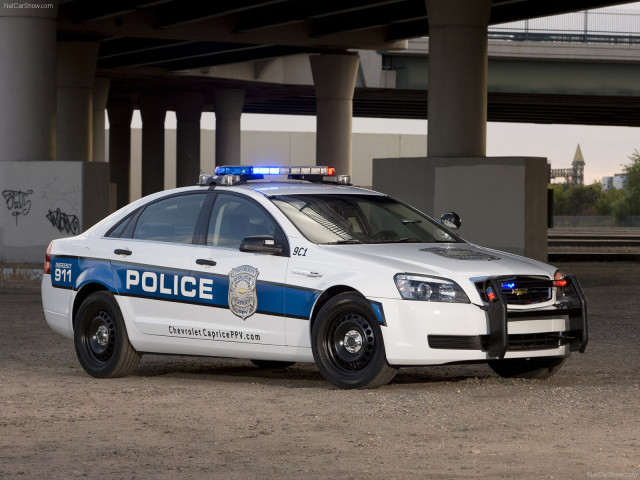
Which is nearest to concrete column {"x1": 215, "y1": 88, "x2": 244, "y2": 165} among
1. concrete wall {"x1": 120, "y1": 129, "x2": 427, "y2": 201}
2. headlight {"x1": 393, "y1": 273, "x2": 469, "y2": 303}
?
concrete wall {"x1": 120, "y1": 129, "x2": 427, "y2": 201}

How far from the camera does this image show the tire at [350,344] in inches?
383

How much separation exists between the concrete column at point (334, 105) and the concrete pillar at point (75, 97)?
8.38m

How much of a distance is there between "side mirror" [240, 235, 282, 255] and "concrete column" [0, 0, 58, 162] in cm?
1796

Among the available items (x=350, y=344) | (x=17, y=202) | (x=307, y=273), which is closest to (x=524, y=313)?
(x=350, y=344)

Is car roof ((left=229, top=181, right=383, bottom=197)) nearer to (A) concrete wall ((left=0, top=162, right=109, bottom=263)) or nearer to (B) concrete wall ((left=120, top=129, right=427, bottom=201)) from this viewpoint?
(A) concrete wall ((left=0, top=162, right=109, bottom=263))

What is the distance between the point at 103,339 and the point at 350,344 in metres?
2.45

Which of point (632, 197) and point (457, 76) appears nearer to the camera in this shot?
point (457, 76)

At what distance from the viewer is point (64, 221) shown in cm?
2575

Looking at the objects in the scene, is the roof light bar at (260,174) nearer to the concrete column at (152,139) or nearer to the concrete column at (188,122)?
the concrete column at (188,122)

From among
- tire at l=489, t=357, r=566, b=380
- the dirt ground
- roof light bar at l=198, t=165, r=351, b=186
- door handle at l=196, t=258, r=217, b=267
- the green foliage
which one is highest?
the green foliage

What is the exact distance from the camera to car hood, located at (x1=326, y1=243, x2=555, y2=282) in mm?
9703

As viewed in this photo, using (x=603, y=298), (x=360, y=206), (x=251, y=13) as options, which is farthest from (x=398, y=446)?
(x=251, y=13)

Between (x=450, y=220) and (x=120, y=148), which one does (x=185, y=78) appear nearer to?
(x=120, y=148)

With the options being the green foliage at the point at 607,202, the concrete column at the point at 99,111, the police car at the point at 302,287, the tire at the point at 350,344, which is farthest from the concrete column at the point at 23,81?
the green foliage at the point at 607,202
